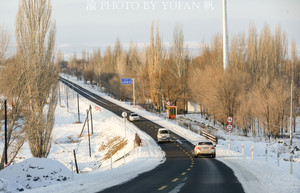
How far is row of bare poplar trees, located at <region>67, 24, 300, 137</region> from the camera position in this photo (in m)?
56.5

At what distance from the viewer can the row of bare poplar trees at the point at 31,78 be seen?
2517 centimetres

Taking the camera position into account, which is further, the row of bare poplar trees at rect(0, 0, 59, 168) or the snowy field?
the row of bare poplar trees at rect(0, 0, 59, 168)

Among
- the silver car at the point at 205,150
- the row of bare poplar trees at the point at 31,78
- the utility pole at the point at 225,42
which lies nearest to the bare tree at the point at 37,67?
the row of bare poplar trees at the point at 31,78

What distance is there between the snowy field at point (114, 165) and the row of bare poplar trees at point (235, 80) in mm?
11150

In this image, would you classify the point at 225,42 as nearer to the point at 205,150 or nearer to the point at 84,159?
the point at 84,159

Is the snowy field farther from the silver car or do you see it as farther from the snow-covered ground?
the silver car

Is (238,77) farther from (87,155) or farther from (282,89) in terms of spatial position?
(87,155)

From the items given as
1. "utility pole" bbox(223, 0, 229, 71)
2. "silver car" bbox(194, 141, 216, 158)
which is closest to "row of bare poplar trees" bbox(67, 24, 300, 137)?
"utility pole" bbox(223, 0, 229, 71)

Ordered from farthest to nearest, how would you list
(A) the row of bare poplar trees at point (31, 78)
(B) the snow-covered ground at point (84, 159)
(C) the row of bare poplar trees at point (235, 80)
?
(C) the row of bare poplar trees at point (235, 80) → (A) the row of bare poplar trees at point (31, 78) → (B) the snow-covered ground at point (84, 159)

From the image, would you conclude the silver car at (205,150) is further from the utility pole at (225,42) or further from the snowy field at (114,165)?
the utility pole at (225,42)

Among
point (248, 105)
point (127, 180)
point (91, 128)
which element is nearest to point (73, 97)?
point (91, 128)

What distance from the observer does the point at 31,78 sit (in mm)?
27422

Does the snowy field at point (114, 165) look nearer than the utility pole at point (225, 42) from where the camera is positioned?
Yes

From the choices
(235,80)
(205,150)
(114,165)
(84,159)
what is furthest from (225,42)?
(114,165)
